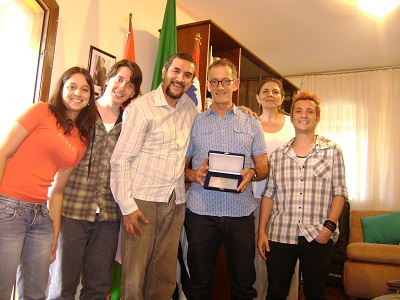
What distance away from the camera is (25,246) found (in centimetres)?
155

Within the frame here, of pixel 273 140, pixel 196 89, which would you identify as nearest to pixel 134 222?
pixel 273 140

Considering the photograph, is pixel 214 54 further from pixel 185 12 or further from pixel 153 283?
pixel 153 283

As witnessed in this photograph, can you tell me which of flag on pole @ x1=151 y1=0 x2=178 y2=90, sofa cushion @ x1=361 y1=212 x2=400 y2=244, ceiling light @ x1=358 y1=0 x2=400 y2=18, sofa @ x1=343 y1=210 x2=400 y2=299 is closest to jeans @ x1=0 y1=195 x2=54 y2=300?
flag on pole @ x1=151 y1=0 x2=178 y2=90

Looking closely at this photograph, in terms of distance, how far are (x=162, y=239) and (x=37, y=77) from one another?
4.55 feet

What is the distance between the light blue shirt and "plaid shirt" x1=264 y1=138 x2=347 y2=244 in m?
0.17

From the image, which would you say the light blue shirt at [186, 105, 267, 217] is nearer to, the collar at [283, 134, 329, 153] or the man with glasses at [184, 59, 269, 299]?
the man with glasses at [184, 59, 269, 299]

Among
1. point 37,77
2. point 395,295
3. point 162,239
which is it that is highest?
point 37,77

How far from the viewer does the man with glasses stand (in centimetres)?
193

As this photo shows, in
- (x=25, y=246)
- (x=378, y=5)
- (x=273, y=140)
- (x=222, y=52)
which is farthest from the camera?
(x=222, y=52)

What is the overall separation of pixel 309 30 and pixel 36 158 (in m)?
3.74

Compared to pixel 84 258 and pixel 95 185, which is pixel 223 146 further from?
pixel 84 258

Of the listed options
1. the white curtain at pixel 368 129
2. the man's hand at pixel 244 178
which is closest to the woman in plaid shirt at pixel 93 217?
the man's hand at pixel 244 178

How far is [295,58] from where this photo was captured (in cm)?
535

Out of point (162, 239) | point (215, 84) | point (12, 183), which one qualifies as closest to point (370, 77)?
point (215, 84)
